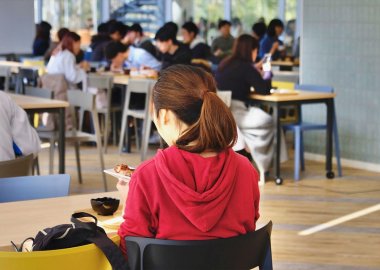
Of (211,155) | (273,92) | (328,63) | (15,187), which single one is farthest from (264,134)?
(211,155)

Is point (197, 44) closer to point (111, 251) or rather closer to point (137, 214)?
point (137, 214)

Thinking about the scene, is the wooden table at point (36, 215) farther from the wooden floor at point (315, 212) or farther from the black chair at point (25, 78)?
the black chair at point (25, 78)

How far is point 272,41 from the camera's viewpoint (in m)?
13.0

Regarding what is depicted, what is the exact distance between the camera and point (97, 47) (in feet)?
37.8

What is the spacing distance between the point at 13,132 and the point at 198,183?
2.48 meters

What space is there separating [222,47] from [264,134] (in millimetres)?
6246

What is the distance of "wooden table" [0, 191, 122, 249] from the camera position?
2.73m

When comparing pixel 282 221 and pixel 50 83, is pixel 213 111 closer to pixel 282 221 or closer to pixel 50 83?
pixel 282 221

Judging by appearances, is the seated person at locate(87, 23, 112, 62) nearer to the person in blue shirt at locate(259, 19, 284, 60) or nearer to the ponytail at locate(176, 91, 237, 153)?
the person in blue shirt at locate(259, 19, 284, 60)

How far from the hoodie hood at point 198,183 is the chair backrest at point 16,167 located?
5.68ft

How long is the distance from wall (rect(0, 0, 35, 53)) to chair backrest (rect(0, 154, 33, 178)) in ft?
7.73

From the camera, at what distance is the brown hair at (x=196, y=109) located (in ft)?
8.00

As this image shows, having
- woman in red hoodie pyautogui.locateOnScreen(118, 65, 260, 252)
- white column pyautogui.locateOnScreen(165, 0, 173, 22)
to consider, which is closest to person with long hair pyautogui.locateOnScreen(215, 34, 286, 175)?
woman in red hoodie pyautogui.locateOnScreen(118, 65, 260, 252)

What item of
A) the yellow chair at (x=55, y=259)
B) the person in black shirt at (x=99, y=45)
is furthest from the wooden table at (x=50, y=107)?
the person in black shirt at (x=99, y=45)
